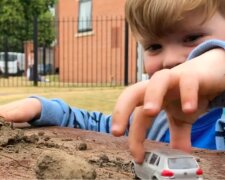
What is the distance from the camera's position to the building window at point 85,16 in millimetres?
15578

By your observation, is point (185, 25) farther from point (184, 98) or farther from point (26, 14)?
point (26, 14)

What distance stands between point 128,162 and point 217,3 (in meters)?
0.41

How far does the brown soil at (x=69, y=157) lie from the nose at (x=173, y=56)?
179 mm

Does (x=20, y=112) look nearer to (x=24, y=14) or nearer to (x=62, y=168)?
(x=62, y=168)

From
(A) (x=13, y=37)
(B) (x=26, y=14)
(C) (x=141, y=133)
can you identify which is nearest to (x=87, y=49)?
(A) (x=13, y=37)

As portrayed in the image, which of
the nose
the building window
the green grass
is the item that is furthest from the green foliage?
the nose

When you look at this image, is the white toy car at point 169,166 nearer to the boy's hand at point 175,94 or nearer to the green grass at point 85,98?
the boy's hand at point 175,94

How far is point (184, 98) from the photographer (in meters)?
0.54

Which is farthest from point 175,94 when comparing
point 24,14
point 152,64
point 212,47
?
point 24,14

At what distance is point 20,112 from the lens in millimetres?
1315

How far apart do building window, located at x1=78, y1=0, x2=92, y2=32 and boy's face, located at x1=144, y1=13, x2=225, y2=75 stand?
1447 cm

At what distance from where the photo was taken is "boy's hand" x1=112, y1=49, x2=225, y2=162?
537 millimetres

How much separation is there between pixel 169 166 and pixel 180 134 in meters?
0.16

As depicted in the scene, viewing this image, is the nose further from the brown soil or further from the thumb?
the thumb
